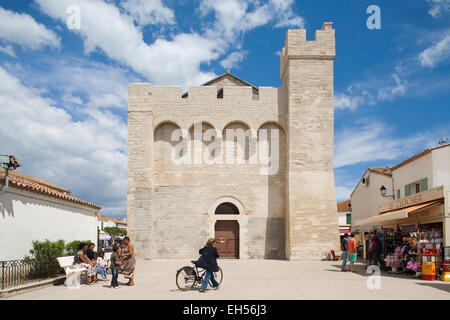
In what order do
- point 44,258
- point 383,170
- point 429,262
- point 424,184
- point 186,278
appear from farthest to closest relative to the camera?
point 383,170
point 424,184
point 429,262
point 44,258
point 186,278

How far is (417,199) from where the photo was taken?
12750 millimetres

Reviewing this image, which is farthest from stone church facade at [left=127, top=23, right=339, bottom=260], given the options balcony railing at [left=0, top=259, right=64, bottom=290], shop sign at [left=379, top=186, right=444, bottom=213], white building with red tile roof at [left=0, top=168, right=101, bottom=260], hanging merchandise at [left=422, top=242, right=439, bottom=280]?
balcony railing at [left=0, top=259, right=64, bottom=290]

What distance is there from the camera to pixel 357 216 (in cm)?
2798

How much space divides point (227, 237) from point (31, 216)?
1053cm

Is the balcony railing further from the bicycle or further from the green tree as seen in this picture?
the bicycle

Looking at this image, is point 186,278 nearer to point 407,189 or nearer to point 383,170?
point 407,189

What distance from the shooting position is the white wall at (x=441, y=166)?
612 inches

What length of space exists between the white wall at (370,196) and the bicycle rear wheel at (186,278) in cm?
1551

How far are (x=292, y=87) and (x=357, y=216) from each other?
42.0 feet

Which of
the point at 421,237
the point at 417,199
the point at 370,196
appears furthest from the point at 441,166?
the point at 370,196

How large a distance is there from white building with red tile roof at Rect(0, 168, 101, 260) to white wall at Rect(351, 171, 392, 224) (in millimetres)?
16013
